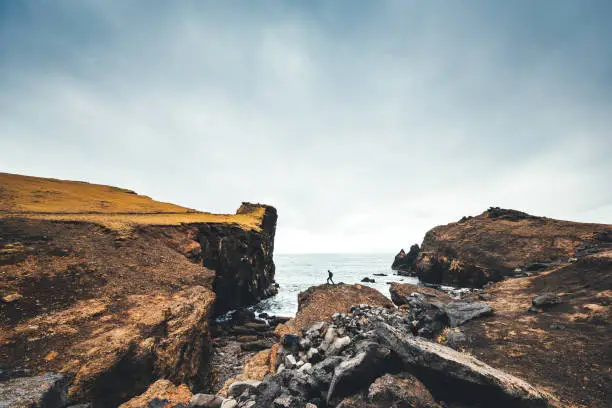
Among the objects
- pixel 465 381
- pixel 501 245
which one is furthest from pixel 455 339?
pixel 501 245

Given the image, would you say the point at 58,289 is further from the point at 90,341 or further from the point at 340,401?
the point at 340,401

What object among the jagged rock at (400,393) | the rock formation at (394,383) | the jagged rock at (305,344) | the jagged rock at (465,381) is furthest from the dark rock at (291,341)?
the jagged rock at (465,381)

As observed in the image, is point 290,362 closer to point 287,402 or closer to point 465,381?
point 287,402

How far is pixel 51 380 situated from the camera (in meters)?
4.62

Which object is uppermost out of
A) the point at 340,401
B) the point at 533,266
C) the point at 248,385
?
the point at 533,266

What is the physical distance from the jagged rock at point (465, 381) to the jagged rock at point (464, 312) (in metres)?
5.78

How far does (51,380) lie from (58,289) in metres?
5.53

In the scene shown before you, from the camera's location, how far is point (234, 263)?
26219mm

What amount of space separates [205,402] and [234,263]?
2211 centimetres

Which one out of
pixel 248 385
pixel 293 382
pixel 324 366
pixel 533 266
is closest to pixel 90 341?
pixel 248 385

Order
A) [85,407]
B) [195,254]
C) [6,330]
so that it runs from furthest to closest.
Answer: [195,254], [6,330], [85,407]

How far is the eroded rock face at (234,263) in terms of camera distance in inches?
900

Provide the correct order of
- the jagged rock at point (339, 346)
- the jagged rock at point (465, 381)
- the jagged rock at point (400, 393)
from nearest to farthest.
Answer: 1. the jagged rock at point (465, 381)
2. the jagged rock at point (400, 393)
3. the jagged rock at point (339, 346)

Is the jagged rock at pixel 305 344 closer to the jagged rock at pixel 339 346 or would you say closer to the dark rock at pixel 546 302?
the jagged rock at pixel 339 346
